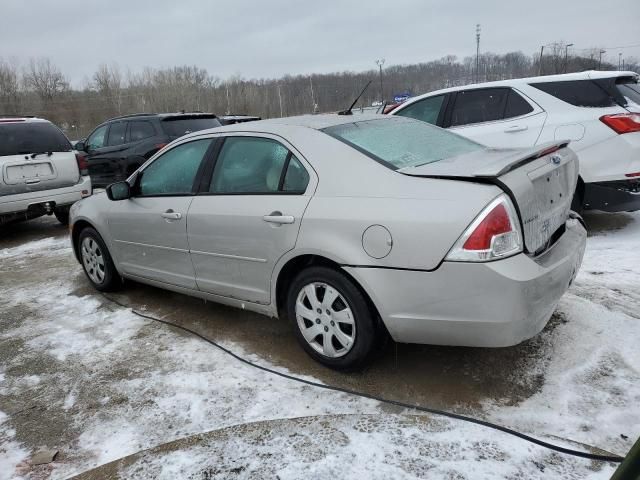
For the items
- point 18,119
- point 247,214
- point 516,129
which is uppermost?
point 18,119

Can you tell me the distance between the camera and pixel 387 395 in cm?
285

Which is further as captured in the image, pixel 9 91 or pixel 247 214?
pixel 9 91

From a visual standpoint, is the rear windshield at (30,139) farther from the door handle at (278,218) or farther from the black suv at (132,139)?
the door handle at (278,218)

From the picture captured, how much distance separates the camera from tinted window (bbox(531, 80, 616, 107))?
209 inches

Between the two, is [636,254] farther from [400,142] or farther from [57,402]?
[57,402]

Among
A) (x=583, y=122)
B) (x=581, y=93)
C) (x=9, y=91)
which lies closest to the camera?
(x=583, y=122)

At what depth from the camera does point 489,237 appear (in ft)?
7.85

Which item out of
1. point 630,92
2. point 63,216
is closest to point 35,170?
point 63,216

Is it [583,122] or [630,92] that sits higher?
[630,92]

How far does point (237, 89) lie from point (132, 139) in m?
64.8

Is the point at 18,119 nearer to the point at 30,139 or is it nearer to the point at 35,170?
the point at 30,139

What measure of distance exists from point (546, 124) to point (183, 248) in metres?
4.14

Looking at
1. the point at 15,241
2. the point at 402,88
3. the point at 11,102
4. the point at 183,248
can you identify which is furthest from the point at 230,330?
the point at 402,88

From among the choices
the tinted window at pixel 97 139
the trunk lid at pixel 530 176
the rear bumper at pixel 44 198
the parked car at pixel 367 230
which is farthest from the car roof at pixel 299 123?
the tinted window at pixel 97 139
